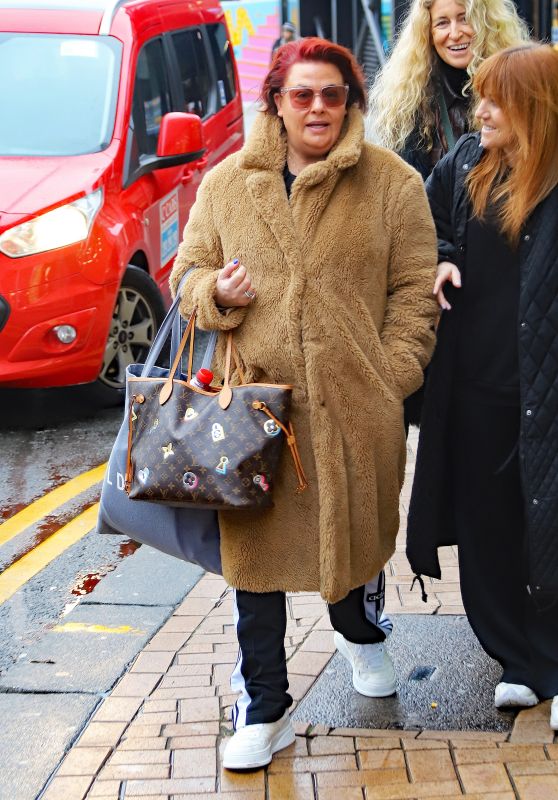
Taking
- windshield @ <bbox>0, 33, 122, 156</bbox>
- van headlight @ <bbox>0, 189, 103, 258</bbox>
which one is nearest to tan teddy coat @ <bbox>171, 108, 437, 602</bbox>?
van headlight @ <bbox>0, 189, 103, 258</bbox>

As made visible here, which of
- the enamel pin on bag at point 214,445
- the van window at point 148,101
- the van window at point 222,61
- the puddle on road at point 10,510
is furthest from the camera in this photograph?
the van window at point 222,61

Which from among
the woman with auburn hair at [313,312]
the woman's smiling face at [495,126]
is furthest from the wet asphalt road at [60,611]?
the woman's smiling face at [495,126]

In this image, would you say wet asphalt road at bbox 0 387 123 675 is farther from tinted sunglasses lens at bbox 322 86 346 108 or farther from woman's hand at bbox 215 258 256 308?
tinted sunglasses lens at bbox 322 86 346 108

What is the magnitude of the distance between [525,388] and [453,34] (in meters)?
1.44

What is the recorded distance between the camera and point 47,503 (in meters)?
5.88

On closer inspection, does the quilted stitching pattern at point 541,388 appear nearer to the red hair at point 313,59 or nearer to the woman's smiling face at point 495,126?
the woman's smiling face at point 495,126

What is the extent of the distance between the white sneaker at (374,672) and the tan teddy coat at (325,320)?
0.40 m

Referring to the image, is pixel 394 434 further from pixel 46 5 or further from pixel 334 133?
pixel 46 5

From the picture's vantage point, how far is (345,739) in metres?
3.47

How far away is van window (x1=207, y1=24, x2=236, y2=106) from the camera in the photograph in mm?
9742

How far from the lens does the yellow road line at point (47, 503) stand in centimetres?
557

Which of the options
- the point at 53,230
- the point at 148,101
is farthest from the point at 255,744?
the point at 148,101

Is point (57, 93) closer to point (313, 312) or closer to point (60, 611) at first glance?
point (60, 611)

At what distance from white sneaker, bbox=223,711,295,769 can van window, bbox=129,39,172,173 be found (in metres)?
4.42
